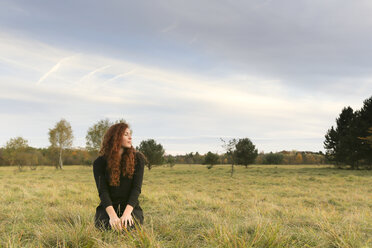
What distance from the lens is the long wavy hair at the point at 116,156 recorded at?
12.3ft

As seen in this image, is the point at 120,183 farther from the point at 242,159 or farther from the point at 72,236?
the point at 242,159

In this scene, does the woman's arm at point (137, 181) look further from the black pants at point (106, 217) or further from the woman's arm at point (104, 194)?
the woman's arm at point (104, 194)

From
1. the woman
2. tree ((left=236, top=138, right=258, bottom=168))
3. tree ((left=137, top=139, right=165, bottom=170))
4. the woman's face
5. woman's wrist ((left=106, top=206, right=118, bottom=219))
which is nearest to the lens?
woman's wrist ((left=106, top=206, right=118, bottom=219))

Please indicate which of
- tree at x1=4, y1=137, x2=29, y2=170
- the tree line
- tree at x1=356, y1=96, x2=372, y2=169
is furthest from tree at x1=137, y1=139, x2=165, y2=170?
tree at x1=356, y1=96, x2=372, y2=169

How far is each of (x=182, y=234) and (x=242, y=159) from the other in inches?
1618

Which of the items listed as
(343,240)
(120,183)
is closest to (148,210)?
(120,183)

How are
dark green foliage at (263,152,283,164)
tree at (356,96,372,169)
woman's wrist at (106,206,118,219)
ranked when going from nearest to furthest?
woman's wrist at (106,206,118,219), tree at (356,96,372,169), dark green foliage at (263,152,283,164)

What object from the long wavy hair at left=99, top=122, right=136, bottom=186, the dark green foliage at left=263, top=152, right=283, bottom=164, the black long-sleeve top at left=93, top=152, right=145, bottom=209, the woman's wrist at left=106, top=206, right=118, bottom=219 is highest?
the long wavy hair at left=99, top=122, right=136, bottom=186

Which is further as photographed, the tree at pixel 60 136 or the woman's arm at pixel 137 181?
the tree at pixel 60 136

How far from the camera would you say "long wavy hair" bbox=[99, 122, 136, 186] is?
376cm

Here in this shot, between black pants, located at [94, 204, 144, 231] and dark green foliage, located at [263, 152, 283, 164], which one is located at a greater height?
black pants, located at [94, 204, 144, 231]

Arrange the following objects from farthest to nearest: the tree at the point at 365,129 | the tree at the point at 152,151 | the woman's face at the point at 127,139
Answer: the tree at the point at 152,151 → the tree at the point at 365,129 → the woman's face at the point at 127,139

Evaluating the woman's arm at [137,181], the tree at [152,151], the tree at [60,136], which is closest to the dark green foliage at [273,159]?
the tree at [152,151]

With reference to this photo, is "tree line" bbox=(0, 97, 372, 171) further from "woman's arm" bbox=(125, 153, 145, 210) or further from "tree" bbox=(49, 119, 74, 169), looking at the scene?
"woman's arm" bbox=(125, 153, 145, 210)
